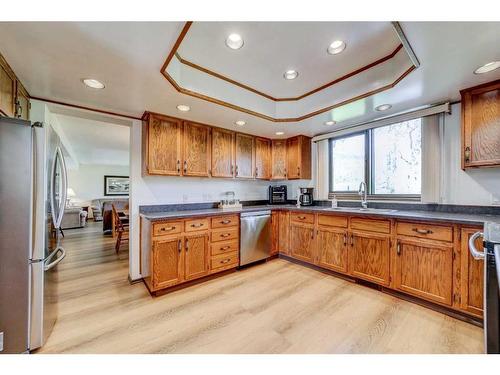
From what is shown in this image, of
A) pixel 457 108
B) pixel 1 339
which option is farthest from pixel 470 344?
pixel 1 339

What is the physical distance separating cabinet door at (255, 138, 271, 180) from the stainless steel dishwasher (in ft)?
2.53

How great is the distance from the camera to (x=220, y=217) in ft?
9.29

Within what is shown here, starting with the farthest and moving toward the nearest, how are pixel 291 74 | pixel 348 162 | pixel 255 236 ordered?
pixel 348 162 < pixel 255 236 < pixel 291 74

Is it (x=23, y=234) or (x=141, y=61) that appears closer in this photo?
(x=23, y=234)

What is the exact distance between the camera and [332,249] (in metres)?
2.80

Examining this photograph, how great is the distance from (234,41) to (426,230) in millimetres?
2536

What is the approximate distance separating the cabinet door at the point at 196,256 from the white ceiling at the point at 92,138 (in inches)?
103

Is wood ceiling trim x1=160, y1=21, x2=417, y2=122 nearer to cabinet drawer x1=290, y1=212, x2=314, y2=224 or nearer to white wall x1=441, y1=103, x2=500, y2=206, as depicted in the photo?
white wall x1=441, y1=103, x2=500, y2=206

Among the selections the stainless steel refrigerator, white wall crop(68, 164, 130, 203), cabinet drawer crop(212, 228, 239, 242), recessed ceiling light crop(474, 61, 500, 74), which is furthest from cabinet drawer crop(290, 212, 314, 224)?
A: white wall crop(68, 164, 130, 203)

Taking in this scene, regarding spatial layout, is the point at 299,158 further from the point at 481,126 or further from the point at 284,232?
the point at 481,126

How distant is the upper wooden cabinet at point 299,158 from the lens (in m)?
3.67

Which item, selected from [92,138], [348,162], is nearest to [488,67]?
[348,162]

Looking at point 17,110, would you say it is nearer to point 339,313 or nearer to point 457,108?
point 339,313
